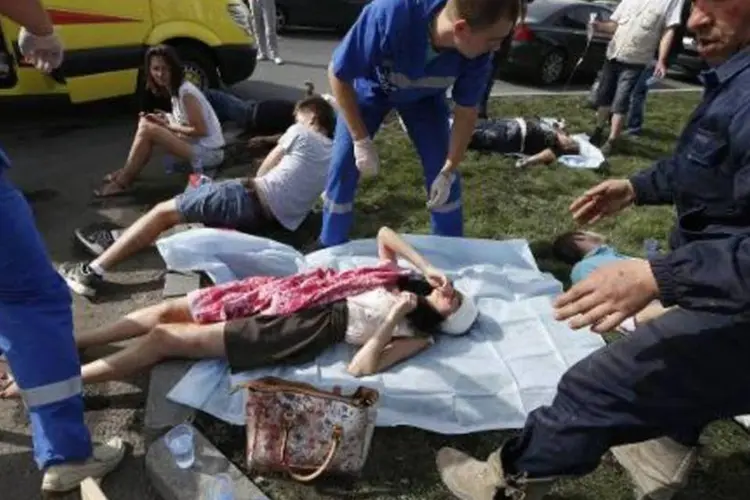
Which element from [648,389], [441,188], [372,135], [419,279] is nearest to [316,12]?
[372,135]

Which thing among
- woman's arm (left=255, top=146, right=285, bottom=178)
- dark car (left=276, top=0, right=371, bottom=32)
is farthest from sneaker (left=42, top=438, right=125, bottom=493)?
dark car (left=276, top=0, right=371, bottom=32)

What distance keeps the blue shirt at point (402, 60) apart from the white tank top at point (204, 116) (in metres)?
1.78

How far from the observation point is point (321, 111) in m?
4.32

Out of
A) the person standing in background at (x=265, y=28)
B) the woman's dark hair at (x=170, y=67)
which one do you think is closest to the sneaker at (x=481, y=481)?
the woman's dark hair at (x=170, y=67)

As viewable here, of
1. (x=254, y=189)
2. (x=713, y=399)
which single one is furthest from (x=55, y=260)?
(x=713, y=399)

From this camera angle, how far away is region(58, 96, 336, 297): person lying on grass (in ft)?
12.8

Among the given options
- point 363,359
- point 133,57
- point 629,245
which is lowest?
point 629,245

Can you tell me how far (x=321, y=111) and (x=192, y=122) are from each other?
44.9 inches

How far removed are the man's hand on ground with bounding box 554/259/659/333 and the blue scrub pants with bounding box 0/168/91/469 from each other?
1498 mm

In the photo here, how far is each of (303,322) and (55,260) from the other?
179 centimetres

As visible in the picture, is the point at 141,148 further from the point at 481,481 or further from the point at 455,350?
the point at 481,481

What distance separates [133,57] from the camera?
584cm

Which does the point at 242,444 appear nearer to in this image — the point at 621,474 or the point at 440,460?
the point at 440,460

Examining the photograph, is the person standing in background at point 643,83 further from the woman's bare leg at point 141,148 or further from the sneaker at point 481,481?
the sneaker at point 481,481
